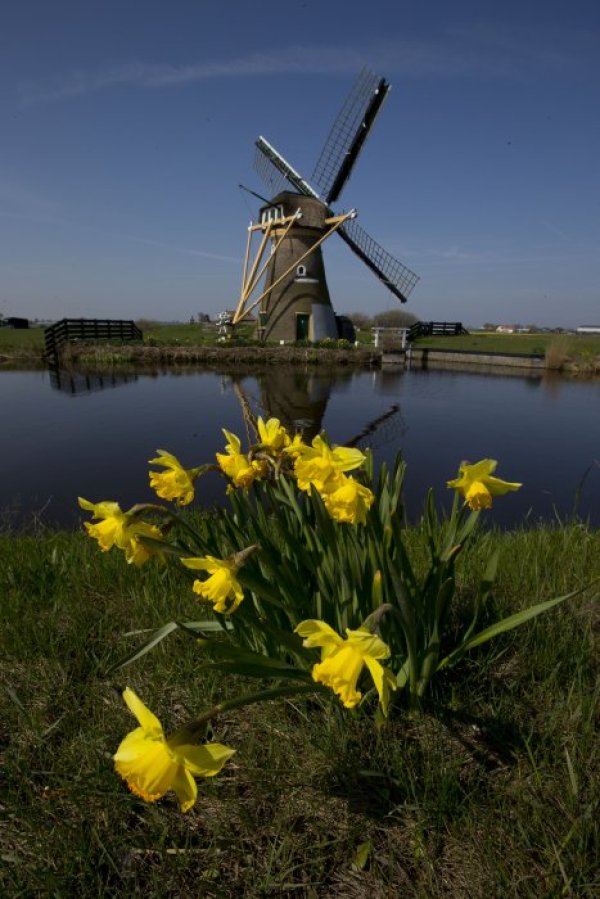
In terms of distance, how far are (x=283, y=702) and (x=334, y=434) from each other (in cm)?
907

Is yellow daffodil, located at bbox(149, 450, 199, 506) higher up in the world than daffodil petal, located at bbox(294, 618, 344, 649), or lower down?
higher up

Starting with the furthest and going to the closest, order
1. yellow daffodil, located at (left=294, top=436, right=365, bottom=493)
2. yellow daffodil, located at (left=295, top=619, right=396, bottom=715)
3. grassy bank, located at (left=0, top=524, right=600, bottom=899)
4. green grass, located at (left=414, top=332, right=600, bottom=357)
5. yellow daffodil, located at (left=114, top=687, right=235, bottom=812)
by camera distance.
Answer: green grass, located at (left=414, top=332, right=600, bottom=357), yellow daffodil, located at (left=294, top=436, right=365, bottom=493), grassy bank, located at (left=0, top=524, right=600, bottom=899), yellow daffodil, located at (left=295, top=619, right=396, bottom=715), yellow daffodil, located at (left=114, top=687, right=235, bottom=812)

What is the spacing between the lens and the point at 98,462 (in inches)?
319

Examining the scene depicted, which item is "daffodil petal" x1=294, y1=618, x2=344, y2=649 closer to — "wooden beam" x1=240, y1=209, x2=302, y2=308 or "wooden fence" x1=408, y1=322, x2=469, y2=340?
"wooden beam" x1=240, y1=209, x2=302, y2=308

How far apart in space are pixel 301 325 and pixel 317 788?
84.4ft

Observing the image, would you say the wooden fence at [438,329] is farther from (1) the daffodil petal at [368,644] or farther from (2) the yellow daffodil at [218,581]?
(1) the daffodil petal at [368,644]

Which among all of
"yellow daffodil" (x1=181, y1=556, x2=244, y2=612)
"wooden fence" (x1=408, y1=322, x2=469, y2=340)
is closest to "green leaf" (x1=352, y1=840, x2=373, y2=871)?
"yellow daffodil" (x1=181, y1=556, x2=244, y2=612)

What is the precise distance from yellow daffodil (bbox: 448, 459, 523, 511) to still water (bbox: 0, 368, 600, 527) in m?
0.89

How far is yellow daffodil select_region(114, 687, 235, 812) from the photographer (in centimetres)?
93

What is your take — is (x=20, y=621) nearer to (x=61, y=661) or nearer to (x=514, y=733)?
(x=61, y=661)

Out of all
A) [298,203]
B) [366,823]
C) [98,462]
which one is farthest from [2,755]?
[298,203]

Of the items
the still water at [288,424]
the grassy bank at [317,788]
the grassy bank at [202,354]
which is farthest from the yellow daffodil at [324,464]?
the grassy bank at [202,354]

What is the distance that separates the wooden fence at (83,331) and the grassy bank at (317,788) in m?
25.5

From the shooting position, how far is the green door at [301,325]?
1013 inches
